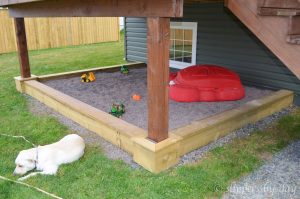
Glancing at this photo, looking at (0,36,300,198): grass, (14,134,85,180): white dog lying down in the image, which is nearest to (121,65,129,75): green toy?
(0,36,300,198): grass

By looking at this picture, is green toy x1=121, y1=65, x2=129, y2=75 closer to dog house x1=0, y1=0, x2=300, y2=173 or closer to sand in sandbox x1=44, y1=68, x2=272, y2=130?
sand in sandbox x1=44, y1=68, x2=272, y2=130

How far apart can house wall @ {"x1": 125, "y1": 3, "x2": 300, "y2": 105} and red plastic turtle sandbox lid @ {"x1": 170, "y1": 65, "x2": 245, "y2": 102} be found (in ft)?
3.03

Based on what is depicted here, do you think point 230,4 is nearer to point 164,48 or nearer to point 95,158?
point 164,48

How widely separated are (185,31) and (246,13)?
4.79 metres

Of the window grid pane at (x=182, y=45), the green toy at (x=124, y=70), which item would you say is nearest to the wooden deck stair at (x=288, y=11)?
the window grid pane at (x=182, y=45)

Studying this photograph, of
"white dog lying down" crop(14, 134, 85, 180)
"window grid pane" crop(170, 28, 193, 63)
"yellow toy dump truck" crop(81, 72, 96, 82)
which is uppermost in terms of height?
"window grid pane" crop(170, 28, 193, 63)

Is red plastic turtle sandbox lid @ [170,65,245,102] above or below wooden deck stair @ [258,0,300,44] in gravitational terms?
below

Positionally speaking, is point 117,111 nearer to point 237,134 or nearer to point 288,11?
point 237,134

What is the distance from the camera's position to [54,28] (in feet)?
48.9

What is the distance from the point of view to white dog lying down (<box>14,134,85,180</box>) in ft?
11.3

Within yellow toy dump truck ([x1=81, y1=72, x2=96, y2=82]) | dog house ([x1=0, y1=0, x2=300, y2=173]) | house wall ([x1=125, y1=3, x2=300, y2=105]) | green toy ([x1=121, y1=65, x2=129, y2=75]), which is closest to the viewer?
dog house ([x1=0, y1=0, x2=300, y2=173])

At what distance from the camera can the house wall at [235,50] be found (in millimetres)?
5801

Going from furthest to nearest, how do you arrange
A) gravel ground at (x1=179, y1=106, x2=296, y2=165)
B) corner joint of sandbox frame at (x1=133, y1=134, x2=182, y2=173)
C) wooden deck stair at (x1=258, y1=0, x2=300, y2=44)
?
gravel ground at (x1=179, y1=106, x2=296, y2=165) < corner joint of sandbox frame at (x1=133, y1=134, x2=182, y2=173) < wooden deck stair at (x1=258, y1=0, x2=300, y2=44)

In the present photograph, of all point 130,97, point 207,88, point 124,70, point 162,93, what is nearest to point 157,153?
point 162,93
